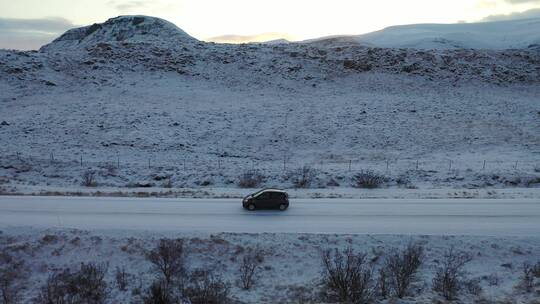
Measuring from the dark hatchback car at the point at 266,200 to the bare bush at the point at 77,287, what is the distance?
266 inches

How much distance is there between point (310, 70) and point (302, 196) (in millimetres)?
32758

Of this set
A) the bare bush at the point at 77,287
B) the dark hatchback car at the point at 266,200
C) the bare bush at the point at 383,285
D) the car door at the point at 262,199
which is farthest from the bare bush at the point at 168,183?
the bare bush at the point at 383,285

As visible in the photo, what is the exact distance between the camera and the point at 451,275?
16438 millimetres

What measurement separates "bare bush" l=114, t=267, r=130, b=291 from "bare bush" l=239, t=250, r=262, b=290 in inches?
144

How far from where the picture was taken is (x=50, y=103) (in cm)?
4297

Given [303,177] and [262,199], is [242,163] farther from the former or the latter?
[262,199]

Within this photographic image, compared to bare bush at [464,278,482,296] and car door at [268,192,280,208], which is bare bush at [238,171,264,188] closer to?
car door at [268,192,280,208]

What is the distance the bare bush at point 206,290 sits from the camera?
47.7 feet

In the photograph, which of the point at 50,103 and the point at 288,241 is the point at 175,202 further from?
the point at 50,103

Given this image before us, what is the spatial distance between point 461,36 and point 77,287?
128 m

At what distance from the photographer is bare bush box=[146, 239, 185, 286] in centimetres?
1628

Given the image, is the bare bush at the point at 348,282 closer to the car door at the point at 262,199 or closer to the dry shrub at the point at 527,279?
the dry shrub at the point at 527,279

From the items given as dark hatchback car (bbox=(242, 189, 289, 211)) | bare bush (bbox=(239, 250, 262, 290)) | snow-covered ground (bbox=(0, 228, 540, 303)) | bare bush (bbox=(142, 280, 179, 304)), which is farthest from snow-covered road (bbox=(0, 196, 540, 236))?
bare bush (bbox=(142, 280, 179, 304))

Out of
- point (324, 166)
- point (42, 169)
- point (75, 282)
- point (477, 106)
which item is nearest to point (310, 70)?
point (477, 106)
